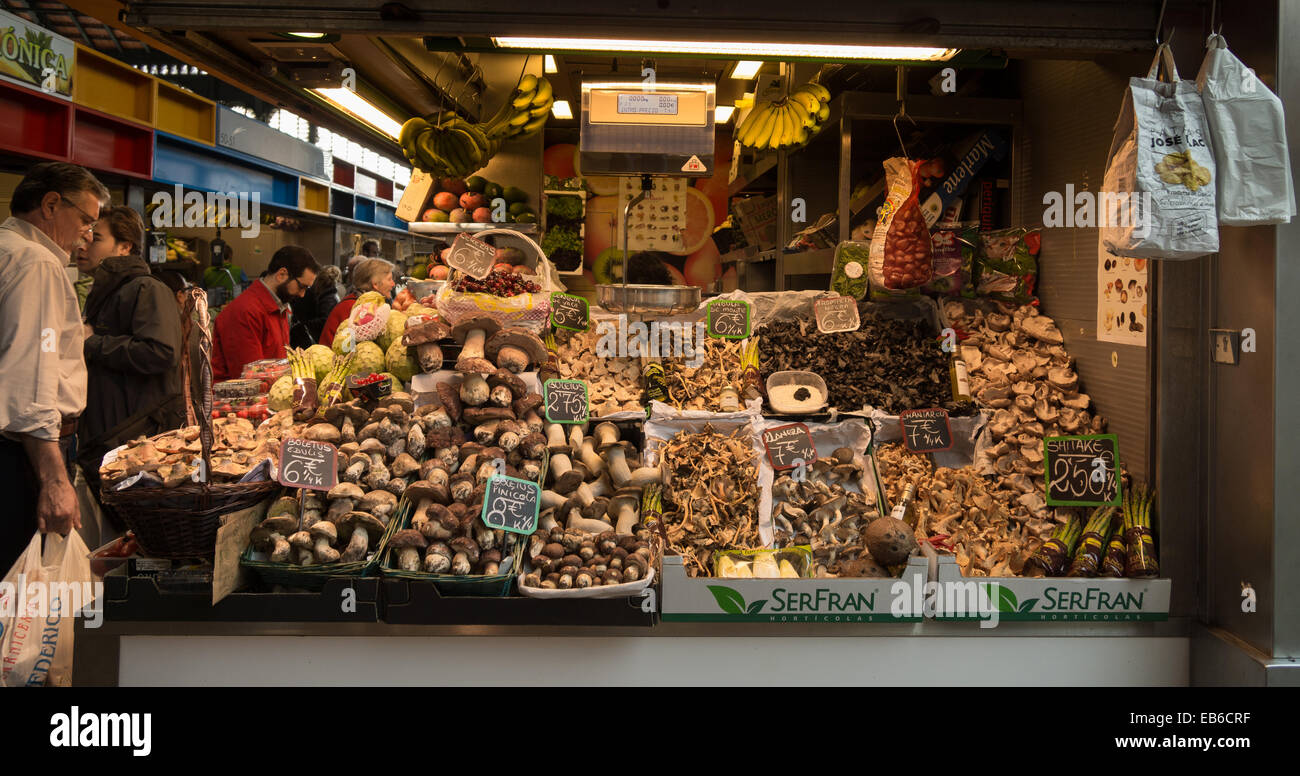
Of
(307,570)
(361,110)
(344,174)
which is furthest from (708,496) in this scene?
(344,174)

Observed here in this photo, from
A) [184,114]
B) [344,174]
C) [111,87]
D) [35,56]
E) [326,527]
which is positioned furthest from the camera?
[344,174]

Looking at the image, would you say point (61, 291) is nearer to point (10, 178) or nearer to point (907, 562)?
point (907, 562)

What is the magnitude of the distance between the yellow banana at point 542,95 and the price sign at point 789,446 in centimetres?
355

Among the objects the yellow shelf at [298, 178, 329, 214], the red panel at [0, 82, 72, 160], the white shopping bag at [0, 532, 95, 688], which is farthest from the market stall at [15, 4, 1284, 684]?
the yellow shelf at [298, 178, 329, 214]

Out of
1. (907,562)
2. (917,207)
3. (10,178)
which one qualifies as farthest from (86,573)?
(10,178)

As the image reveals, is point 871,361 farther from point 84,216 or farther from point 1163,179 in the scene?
point 84,216

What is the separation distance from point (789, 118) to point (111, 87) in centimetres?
502

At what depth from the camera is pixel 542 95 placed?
5691mm

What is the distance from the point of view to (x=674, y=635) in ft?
8.54

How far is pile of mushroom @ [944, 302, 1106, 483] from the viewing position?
334cm

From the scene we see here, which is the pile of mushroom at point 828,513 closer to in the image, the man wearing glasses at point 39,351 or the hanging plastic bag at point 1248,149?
the hanging plastic bag at point 1248,149

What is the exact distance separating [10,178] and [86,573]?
5539 mm

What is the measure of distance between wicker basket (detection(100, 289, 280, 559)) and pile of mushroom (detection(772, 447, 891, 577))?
6.08 feet
